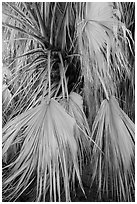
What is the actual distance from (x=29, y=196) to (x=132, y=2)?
3.01 feet

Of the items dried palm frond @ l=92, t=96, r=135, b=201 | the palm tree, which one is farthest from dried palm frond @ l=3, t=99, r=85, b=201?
dried palm frond @ l=92, t=96, r=135, b=201

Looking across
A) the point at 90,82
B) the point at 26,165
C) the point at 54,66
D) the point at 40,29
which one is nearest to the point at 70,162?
the point at 26,165

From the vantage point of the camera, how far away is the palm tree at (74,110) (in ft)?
2.83

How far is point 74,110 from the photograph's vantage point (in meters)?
0.98

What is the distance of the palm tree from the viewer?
862 millimetres

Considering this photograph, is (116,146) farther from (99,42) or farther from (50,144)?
(99,42)

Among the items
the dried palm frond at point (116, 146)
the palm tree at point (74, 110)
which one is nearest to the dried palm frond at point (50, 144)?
the palm tree at point (74, 110)

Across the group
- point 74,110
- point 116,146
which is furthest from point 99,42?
point 116,146

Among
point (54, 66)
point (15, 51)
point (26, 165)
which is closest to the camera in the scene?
point (26, 165)

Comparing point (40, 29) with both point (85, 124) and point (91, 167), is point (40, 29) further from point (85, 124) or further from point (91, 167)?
point (91, 167)

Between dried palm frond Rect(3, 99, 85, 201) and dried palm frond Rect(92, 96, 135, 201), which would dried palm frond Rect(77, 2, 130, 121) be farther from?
dried palm frond Rect(3, 99, 85, 201)

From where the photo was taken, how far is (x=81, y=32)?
3.16 ft

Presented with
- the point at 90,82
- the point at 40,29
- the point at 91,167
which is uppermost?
the point at 40,29

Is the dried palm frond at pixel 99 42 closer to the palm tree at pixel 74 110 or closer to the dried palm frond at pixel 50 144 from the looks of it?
the palm tree at pixel 74 110
